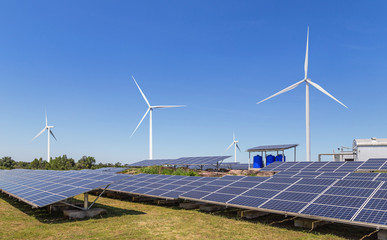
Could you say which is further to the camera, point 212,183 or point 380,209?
point 212,183

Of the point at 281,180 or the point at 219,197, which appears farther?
the point at 281,180

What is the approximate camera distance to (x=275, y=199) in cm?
1560

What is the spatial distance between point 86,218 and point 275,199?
10.3m

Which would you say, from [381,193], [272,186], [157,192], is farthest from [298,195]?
[157,192]

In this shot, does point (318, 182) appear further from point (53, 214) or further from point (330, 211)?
point (53, 214)

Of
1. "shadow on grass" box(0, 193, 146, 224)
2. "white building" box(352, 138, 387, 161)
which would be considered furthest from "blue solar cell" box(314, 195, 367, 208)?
"white building" box(352, 138, 387, 161)

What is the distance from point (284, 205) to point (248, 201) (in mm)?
2132

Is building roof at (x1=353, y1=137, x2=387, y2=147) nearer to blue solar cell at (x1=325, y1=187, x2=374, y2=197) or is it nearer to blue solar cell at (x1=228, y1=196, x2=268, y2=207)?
blue solar cell at (x1=325, y1=187, x2=374, y2=197)

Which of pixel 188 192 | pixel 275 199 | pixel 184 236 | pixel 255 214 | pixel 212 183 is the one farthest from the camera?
pixel 212 183

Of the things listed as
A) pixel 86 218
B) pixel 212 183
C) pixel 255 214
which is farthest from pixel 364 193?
pixel 86 218

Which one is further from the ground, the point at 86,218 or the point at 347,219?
the point at 347,219

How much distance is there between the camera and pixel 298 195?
15562 millimetres

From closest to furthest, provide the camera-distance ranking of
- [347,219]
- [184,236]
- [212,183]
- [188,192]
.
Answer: [347,219], [184,236], [188,192], [212,183]

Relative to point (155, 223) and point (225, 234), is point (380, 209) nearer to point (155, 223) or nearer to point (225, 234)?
point (225, 234)
